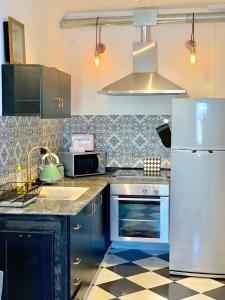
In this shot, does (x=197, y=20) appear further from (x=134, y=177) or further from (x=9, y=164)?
(x=9, y=164)

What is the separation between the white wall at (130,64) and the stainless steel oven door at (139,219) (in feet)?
3.78

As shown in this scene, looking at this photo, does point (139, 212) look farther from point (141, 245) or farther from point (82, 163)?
point (82, 163)

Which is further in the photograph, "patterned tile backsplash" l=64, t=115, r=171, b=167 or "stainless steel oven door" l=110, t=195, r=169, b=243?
"patterned tile backsplash" l=64, t=115, r=171, b=167

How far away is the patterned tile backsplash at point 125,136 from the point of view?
15.9 ft

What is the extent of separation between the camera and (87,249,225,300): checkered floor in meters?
3.59

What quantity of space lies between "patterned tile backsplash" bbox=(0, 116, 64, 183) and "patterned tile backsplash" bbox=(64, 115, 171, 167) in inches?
20.7

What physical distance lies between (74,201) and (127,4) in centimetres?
237

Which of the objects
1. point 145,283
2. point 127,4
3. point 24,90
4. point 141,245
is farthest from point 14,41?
point 141,245

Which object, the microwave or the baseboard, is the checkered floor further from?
the microwave

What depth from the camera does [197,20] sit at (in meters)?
4.51

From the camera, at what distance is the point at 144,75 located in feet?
14.9

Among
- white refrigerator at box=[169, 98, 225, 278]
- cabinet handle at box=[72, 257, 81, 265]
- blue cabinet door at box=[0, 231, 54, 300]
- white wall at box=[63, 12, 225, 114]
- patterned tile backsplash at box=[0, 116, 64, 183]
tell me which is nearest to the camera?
blue cabinet door at box=[0, 231, 54, 300]

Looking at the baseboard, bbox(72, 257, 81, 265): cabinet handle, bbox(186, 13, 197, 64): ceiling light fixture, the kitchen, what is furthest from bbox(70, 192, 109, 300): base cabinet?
bbox(186, 13, 197, 64): ceiling light fixture

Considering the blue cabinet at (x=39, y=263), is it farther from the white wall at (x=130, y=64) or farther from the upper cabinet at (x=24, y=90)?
the white wall at (x=130, y=64)
